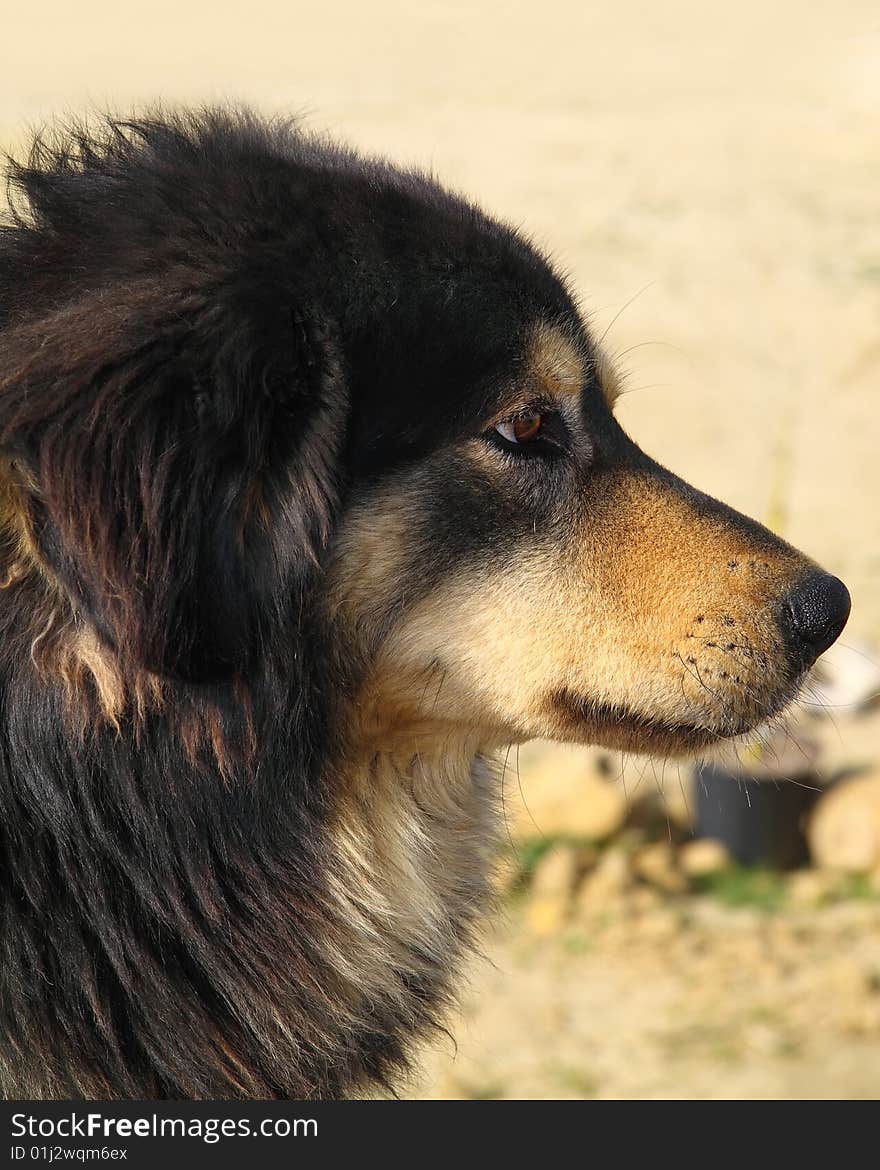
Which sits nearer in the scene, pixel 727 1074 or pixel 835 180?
pixel 727 1074

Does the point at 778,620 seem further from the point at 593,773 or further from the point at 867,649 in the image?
the point at 867,649

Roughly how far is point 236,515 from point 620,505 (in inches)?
36.1

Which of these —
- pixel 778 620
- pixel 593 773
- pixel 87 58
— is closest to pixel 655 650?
pixel 778 620

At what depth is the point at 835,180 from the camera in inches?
609

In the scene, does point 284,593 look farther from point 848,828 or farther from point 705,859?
point 848,828

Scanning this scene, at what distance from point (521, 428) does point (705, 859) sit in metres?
3.64

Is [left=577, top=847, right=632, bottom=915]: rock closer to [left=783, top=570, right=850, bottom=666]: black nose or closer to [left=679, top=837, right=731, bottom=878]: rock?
[left=679, top=837, right=731, bottom=878]: rock

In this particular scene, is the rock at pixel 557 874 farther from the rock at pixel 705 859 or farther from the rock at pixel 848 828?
the rock at pixel 848 828

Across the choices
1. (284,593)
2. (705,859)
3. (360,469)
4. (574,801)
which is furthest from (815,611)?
(574,801)

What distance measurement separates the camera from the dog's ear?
2270mm

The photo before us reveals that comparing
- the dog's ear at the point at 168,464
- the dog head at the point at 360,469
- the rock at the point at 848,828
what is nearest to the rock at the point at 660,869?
the rock at the point at 848,828

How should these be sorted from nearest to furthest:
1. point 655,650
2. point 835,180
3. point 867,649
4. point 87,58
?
1. point 655,650
2. point 867,649
3. point 835,180
4. point 87,58

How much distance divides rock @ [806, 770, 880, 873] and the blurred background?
1cm

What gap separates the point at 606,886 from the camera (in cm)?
582
